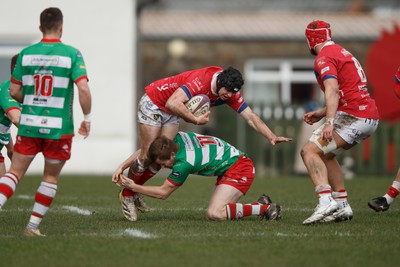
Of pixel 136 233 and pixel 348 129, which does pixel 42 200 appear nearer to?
pixel 136 233

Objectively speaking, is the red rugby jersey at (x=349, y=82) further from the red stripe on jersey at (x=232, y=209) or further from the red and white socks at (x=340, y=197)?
the red stripe on jersey at (x=232, y=209)

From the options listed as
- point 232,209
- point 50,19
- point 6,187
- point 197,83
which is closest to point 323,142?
point 232,209

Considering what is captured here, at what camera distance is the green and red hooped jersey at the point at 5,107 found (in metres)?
10.9

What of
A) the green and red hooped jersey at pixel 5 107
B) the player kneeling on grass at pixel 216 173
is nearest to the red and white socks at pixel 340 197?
the player kneeling on grass at pixel 216 173

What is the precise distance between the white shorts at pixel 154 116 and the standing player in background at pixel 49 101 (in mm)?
2367

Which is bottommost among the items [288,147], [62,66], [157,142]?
[288,147]

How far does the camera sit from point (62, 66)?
8.82 m

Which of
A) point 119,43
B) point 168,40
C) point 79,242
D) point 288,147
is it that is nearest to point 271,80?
point 168,40

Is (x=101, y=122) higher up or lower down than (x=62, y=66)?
lower down

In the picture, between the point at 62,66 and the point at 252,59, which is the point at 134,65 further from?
the point at 62,66

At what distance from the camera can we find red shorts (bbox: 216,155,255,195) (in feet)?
34.1

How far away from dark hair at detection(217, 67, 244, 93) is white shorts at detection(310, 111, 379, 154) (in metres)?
0.93

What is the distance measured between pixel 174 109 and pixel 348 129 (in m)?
1.76

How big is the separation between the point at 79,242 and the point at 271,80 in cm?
2349
